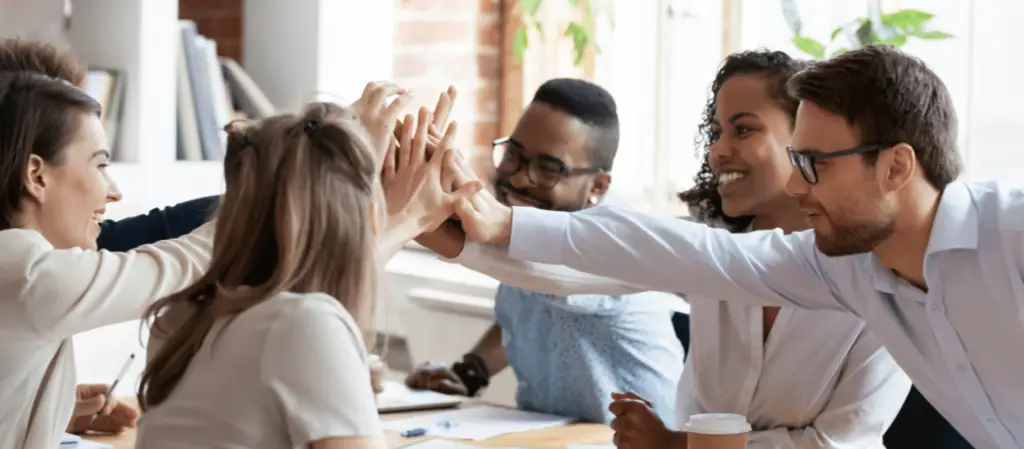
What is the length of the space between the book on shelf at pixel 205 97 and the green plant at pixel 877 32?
139 centimetres

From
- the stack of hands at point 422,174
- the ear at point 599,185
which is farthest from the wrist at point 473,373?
the stack of hands at point 422,174

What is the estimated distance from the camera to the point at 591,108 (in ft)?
9.11

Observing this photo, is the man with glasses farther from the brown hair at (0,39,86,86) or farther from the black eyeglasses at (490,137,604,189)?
the brown hair at (0,39,86,86)

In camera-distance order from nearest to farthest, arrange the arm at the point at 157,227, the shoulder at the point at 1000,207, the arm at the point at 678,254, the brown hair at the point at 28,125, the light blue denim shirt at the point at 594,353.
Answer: the shoulder at the point at 1000,207 < the brown hair at the point at 28,125 < the arm at the point at 678,254 < the arm at the point at 157,227 < the light blue denim shirt at the point at 594,353

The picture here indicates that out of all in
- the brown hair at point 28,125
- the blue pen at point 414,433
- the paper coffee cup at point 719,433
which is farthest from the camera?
the blue pen at point 414,433

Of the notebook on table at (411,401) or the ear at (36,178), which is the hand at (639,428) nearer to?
the notebook on table at (411,401)

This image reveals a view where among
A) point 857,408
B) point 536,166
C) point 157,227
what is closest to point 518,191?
point 536,166

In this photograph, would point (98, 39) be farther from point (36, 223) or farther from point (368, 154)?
point (368, 154)

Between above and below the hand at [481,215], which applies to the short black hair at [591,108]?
above

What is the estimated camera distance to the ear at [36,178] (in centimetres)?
206

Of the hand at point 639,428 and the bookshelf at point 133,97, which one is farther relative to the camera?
the bookshelf at point 133,97

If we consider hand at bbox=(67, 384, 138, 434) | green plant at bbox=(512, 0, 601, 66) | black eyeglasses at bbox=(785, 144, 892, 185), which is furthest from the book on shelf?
black eyeglasses at bbox=(785, 144, 892, 185)

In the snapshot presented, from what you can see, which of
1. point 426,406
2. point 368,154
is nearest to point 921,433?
point 426,406

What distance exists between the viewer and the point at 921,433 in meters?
2.38
